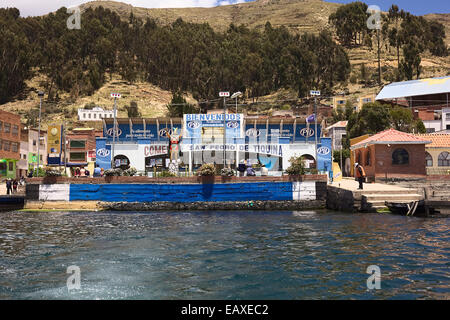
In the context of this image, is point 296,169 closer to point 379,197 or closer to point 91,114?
point 379,197

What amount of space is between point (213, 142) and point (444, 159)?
88.3 ft

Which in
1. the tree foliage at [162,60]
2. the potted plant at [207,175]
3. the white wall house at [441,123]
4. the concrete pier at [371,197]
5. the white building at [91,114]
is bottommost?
the concrete pier at [371,197]

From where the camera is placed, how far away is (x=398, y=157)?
39219mm

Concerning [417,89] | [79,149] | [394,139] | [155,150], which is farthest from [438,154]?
[79,149]

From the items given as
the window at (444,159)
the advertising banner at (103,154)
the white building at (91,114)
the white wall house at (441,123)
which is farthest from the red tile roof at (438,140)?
the white building at (91,114)

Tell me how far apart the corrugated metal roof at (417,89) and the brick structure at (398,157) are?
43.2 metres

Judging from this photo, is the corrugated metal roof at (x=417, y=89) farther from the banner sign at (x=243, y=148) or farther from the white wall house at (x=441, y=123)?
the banner sign at (x=243, y=148)

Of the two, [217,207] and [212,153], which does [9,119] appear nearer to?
[212,153]

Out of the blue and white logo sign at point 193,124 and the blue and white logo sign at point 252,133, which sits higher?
the blue and white logo sign at point 193,124

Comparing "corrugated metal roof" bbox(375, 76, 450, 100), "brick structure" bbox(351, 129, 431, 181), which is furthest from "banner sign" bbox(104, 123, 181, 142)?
"corrugated metal roof" bbox(375, 76, 450, 100)

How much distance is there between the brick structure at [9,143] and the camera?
63469 millimetres

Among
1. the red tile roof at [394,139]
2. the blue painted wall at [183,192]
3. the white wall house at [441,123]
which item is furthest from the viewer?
the white wall house at [441,123]

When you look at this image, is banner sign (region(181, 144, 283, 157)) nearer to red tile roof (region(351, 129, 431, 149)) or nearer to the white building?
red tile roof (region(351, 129, 431, 149))

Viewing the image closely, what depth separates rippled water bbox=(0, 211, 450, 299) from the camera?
9766 millimetres
